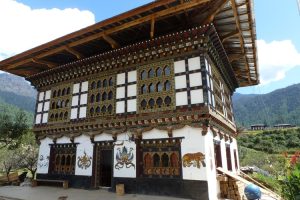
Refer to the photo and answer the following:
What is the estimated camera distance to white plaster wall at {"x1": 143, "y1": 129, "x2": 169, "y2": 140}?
10.8 m

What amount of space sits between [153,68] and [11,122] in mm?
16091

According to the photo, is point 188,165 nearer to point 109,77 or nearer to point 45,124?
point 109,77

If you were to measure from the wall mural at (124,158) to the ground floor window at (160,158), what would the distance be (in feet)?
1.75

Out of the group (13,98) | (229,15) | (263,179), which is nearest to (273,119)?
(263,179)

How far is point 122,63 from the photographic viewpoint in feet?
41.6

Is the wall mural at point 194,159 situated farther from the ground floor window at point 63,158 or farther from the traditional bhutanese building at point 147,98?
the ground floor window at point 63,158

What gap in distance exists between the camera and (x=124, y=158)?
11617 mm

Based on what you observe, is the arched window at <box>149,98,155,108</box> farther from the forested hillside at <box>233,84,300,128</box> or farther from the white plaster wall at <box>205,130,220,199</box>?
the forested hillside at <box>233,84,300,128</box>

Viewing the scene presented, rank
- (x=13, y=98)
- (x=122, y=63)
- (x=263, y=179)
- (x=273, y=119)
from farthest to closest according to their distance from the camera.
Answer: (x=13, y=98)
(x=273, y=119)
(x=263, y=179)
(x=122, y=63)

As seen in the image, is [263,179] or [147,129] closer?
[147,129]

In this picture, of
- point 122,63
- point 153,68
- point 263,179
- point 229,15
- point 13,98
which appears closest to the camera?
point 229,15

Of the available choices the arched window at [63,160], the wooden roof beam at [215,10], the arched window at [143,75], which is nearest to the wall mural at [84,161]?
the arched window at [63,160]

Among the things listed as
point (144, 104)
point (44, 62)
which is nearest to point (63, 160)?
point (44, 62)

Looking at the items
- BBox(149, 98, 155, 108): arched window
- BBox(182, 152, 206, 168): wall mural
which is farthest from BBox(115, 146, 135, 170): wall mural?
BBox(182, 152, 206, 168): wall mural
